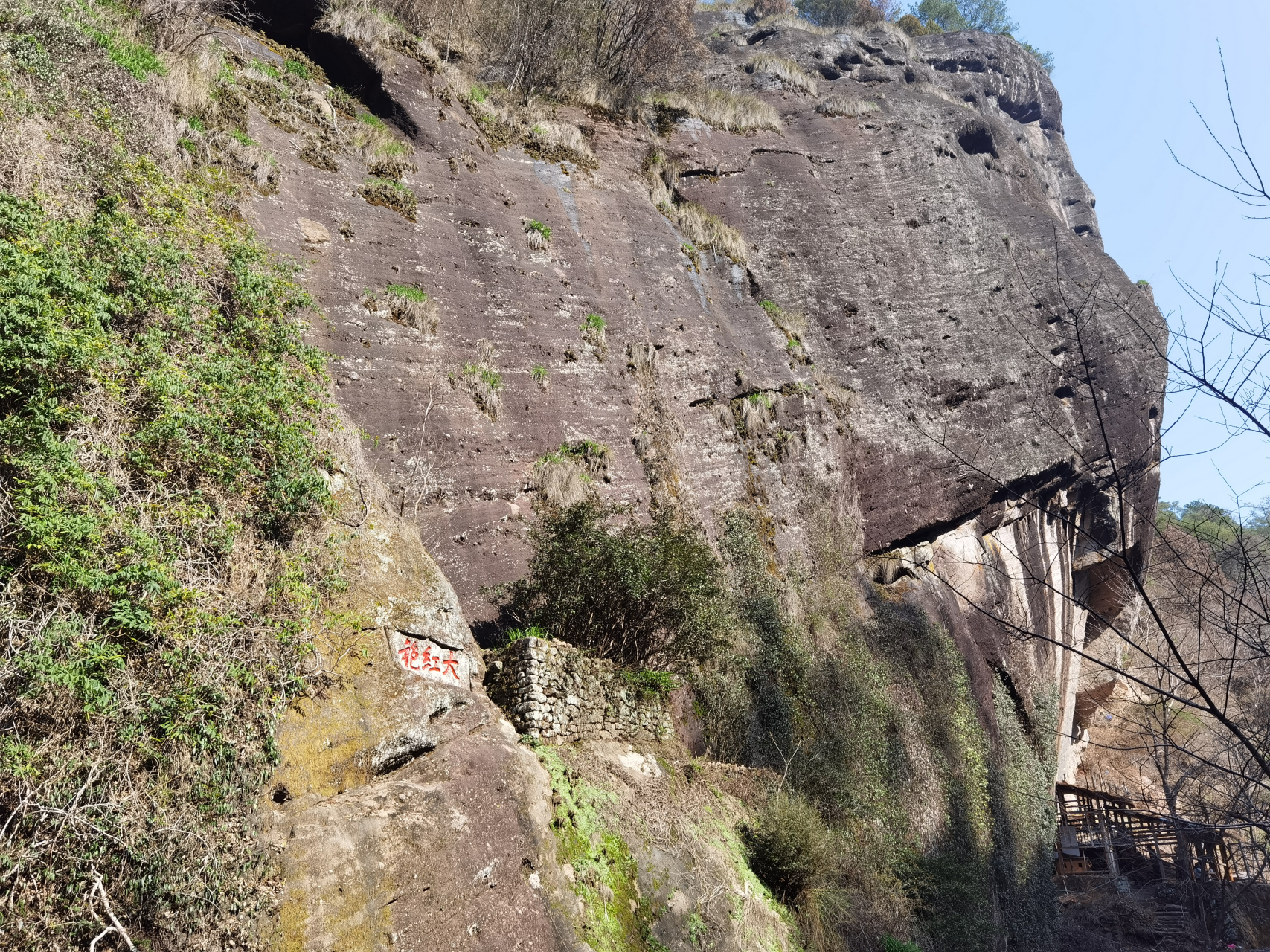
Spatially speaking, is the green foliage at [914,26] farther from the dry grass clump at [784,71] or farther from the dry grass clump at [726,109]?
the dry grass clump at [726,109]

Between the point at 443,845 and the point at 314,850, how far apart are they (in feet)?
2.87

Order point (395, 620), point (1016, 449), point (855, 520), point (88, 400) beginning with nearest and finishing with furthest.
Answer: point (88, 400) → point (395, 620) → point (855, 520) → point (1016, 449)

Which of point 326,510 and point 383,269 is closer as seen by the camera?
point 326,510

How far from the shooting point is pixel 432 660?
21.5 feet

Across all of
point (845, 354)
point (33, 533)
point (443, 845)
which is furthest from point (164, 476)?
point (845, 354)

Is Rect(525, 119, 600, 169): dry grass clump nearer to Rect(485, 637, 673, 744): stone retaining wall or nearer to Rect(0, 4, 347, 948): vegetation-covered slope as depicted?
Rect(0, 4, 347, 948): vegetation-covered slope

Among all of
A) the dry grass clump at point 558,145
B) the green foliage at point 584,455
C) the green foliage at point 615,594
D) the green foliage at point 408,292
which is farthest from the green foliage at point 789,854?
the dry grass clump at point 558,145

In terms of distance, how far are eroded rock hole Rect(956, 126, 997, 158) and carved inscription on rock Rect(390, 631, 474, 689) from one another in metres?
21.2

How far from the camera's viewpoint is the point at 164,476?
5.65m

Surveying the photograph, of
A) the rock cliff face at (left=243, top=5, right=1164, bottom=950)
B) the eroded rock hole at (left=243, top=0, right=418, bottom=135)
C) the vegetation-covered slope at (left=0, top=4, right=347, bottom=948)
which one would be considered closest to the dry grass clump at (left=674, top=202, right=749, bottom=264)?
the rock cliff face at (left=243, top=5, right=1164, bottom=950)

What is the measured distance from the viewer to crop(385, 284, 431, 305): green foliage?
10.9 m

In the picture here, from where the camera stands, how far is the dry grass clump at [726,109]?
1922cm

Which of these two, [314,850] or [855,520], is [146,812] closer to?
[314,850]

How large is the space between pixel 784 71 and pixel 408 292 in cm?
1659
